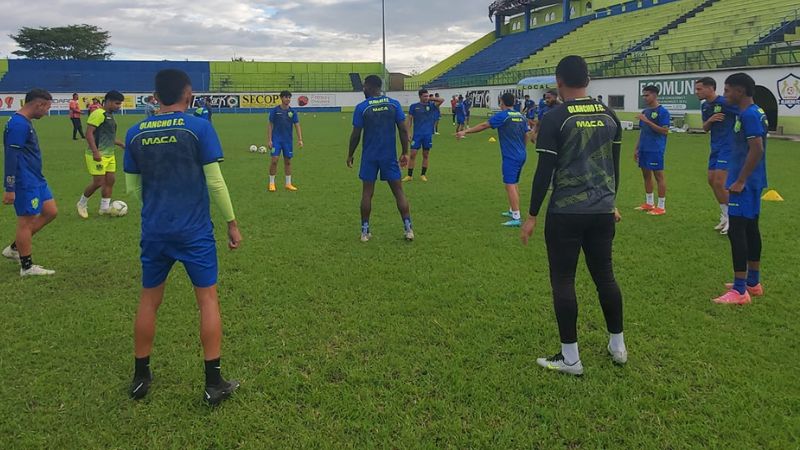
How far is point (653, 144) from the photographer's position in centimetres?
927

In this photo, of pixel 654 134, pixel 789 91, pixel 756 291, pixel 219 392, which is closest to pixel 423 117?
pixel 654 134

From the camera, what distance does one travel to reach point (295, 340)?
464 cm

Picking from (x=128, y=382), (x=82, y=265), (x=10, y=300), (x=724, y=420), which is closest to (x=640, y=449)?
(x=724, y=420)

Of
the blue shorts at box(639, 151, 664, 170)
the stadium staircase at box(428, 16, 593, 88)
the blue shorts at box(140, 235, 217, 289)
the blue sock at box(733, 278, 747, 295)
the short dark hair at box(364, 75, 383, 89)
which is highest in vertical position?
the stadium staircase at box(428, 16, 593, 88)

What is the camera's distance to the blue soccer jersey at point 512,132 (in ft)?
28.4

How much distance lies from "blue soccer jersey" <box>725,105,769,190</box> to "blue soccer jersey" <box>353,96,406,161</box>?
3.94 metres

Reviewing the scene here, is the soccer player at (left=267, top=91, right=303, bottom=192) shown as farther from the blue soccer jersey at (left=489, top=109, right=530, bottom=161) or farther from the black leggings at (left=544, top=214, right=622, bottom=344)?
the black leggings at (left=544, top=214, right=622, bottom=344)

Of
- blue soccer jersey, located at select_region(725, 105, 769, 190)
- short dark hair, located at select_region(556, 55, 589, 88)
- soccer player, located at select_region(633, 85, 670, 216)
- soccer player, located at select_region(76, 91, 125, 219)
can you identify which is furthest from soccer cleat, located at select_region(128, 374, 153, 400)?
soccer player, located at select_region(633, 85, 670, 216)

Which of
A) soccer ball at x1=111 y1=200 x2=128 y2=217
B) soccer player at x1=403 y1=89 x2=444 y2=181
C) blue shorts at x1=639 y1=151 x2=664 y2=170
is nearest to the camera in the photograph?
blue shorts at x1=639 y1=151 x2=664 y2=170

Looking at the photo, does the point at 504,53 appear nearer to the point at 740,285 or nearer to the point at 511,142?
the point at 511,142

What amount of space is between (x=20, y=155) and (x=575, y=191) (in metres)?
5.91

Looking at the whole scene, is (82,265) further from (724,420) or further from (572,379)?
(724,420)

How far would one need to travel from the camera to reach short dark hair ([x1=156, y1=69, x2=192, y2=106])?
140 inches

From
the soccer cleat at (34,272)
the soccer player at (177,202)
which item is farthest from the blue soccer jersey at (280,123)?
the soccer player at (177,202)
